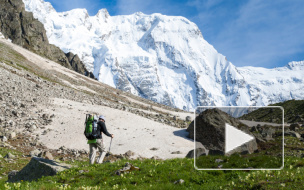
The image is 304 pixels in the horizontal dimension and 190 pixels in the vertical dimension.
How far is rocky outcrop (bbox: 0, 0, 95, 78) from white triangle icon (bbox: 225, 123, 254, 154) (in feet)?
580

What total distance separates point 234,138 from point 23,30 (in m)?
191

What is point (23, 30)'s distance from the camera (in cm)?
16862

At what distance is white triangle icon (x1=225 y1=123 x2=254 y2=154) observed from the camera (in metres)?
5.25

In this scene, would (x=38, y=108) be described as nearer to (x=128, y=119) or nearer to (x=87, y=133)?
(x=128, y=119)

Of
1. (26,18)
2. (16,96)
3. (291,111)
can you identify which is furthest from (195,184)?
(26,18)

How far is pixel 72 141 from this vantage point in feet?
105

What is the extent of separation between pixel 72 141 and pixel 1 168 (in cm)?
1375

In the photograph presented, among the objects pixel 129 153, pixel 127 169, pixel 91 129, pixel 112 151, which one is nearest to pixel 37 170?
pixel 91 129

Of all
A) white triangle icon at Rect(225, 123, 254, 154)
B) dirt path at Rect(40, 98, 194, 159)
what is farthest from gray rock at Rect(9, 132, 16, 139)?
white triangle icon at Rect(225, 123, 254, 154)

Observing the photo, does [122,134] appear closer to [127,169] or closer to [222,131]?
[127,169]

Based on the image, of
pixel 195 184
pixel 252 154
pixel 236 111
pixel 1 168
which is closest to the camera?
pixel 236 111

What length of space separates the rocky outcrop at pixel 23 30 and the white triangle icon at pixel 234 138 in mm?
176806
